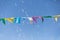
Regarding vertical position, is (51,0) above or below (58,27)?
above

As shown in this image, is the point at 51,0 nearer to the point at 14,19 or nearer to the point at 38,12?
the point at 38,12

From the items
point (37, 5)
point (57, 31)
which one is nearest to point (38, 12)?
point (37, 5)

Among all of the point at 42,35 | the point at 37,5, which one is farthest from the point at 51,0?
the point at 42,35

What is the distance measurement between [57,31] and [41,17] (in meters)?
0.28

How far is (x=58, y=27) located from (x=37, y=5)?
0.39 meters

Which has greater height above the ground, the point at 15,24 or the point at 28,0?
the point at 28,0

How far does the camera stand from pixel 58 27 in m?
4.08

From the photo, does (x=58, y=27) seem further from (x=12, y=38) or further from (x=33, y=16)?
(x=12, y=38)

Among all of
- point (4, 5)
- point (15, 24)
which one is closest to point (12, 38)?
point (15, 24)

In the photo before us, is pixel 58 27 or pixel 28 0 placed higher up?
pixel 28 0

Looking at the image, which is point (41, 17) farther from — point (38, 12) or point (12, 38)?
point (12, 38)

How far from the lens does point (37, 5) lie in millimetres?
4102

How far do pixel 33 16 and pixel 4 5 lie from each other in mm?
415

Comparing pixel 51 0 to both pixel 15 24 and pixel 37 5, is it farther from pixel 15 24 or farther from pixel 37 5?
pixel 15 24
